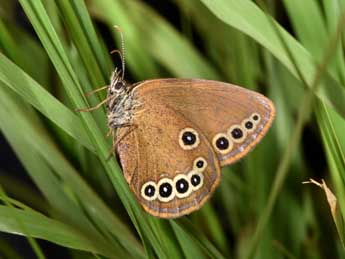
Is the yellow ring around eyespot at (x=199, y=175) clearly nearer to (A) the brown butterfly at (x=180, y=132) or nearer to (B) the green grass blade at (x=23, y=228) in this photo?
Answer: (A) the brown butterfly at (x=180, y=132)

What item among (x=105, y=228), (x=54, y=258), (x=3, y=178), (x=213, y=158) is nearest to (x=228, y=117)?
(x=213, y=158)

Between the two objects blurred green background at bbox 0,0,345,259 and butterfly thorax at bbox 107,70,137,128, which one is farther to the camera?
butterfly thorax at bbox 107,70,137,128

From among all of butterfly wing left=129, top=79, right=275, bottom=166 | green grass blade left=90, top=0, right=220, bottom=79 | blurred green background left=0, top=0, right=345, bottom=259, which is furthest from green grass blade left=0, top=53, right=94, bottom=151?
green grass blade left=90, top=0, right=220, bottom=79

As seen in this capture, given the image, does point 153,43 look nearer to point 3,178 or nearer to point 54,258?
point 3,178

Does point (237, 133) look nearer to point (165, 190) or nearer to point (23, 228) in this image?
point (165, 190)

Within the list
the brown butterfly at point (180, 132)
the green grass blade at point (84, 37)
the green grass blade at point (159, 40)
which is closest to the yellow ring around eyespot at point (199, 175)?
the brown butterfly at point (180, 132)

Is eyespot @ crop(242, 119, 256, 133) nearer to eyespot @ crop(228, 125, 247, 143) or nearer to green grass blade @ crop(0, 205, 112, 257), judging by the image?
eyespot @ crop(228, 125, 247, 143)

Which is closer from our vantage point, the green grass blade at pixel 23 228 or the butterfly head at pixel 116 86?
the green grass blade at pixel 23 228
